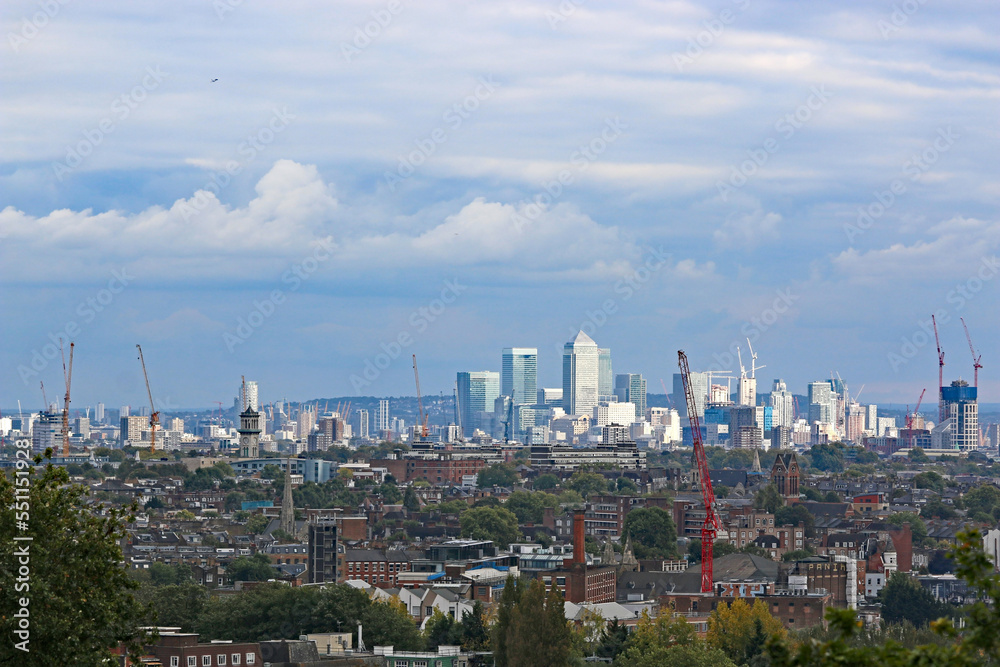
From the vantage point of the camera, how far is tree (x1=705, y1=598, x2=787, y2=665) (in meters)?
63.1

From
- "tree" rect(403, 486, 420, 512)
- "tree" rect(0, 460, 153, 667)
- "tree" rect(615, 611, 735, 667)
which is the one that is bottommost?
"tree" rect(615, 611, 735, 667)

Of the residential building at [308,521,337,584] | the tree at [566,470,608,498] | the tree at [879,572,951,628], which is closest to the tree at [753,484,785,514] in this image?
the tree at [566,470,608,498]

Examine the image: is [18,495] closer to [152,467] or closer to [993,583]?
[993,583]

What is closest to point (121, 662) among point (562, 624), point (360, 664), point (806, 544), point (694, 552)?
point (360, 664)

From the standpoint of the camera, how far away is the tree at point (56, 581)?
24.2 meters

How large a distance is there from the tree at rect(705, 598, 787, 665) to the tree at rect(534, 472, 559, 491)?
366 ft

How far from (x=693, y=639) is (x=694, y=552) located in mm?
48500

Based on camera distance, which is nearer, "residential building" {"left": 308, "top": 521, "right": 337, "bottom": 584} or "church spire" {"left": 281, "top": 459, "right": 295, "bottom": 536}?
"residential building" {"left": 308, "top": 521, "right": 337, "bottom": 584}

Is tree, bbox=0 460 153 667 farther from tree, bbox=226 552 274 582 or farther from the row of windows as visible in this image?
tree, bbox=226 552 274 582

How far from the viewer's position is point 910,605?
82.8 metres

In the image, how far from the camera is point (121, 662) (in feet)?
151

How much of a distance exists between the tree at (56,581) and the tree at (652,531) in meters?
87.5

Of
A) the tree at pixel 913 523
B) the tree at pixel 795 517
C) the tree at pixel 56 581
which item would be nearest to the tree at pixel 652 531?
the tree at pixel 795 517

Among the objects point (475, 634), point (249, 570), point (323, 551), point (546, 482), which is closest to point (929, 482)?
point (546, 482)
